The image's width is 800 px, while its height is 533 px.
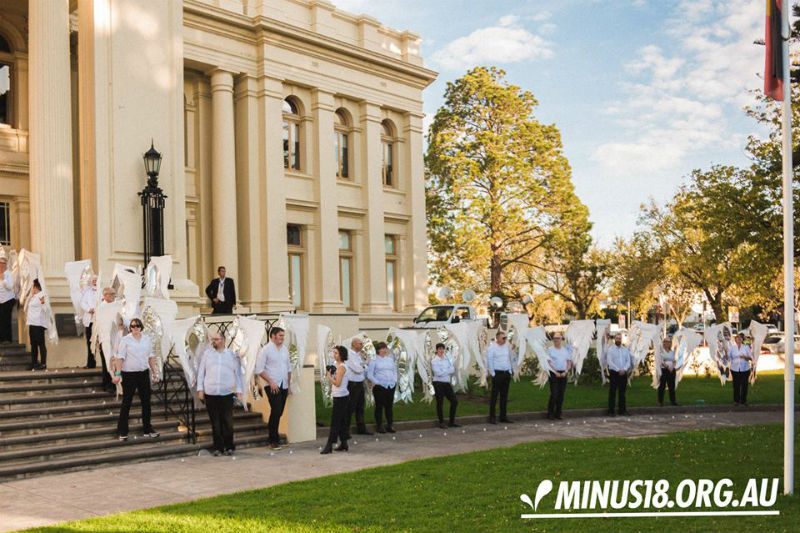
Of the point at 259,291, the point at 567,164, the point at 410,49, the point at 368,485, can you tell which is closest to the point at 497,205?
the point at 567,164

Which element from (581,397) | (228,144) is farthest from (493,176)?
(581,397)

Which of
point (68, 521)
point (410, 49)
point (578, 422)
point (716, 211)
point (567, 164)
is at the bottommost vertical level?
point (578, 422)

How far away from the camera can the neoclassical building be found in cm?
2041

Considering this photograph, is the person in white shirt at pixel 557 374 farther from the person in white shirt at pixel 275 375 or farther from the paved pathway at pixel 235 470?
the person in white shirt at pixel 275 375

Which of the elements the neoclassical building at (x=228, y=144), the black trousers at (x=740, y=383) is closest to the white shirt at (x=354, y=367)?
the neoclassical building at (x=228, y=144)

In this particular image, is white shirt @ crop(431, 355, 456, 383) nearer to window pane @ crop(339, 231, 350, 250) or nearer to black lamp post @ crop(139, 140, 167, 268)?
black lamp post @ crop(139, 140, 167, 268)

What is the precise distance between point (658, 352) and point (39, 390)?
51.8 feet

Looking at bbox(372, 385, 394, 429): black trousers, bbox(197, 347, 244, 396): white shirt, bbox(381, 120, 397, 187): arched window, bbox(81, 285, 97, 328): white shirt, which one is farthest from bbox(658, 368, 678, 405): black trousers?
bbox(381, 120, 397, 187): arched window

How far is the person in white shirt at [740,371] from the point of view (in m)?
23.4

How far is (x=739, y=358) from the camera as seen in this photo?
77.6ft

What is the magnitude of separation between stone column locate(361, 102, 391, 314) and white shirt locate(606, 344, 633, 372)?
1546cm

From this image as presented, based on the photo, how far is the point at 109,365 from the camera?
15.4 m

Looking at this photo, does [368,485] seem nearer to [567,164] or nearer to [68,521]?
[68,521]

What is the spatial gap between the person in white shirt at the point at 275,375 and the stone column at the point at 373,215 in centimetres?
2048
